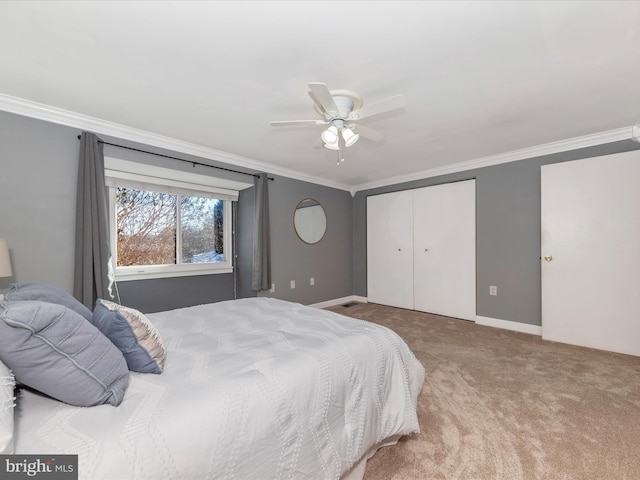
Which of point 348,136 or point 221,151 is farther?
point 221,151

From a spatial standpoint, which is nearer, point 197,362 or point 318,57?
point 197,362

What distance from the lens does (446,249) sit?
420 centimetres

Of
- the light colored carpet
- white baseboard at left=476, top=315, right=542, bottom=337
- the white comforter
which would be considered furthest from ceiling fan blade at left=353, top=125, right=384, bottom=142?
white baseboard at left=476, top=315, right=542, bottom=337

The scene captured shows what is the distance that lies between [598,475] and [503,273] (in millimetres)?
2644

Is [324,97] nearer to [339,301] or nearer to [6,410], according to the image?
[6,410]

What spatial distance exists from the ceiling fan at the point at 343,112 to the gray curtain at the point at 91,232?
171cm

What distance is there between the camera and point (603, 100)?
2.27 m

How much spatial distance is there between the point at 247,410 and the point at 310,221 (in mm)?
3778

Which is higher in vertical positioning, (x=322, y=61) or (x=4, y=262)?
(x=322, y=61)

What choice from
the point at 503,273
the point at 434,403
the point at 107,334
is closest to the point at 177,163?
the point at 107,334

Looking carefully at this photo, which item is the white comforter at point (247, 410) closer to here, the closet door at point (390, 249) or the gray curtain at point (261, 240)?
the gray curtain at point (261, 240)

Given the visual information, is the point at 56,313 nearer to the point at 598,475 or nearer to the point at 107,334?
the point at 107,334

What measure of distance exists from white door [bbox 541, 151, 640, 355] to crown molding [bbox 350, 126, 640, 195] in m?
0.22

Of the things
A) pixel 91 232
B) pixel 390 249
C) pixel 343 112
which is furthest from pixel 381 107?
pixel 390 249
